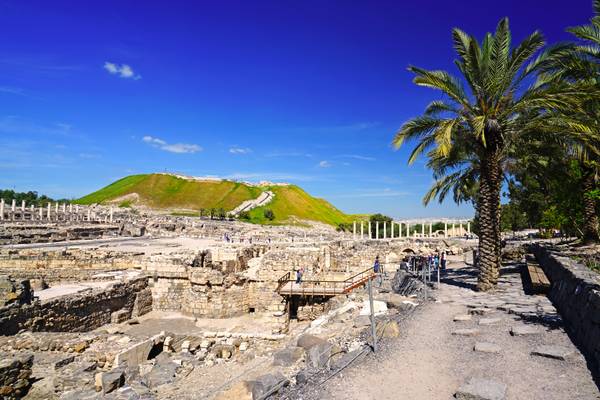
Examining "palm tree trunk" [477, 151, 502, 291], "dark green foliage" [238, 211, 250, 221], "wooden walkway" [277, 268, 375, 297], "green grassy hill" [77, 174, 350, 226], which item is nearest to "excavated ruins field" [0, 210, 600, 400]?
"wooden walkway" [277, 268, 375, 297]

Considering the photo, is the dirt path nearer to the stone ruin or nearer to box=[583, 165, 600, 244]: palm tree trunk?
the stone ruin

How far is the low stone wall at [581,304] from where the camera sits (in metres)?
5.90

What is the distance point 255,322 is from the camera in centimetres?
1616

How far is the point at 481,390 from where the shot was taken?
518 centimetres

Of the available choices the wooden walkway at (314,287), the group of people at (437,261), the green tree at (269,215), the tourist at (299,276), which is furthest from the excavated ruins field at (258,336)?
the green tree at (269,215)

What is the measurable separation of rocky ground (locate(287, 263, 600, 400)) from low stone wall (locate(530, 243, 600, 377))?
0.59 ft

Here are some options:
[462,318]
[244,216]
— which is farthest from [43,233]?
[244,216]

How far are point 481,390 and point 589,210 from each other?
14404 mm

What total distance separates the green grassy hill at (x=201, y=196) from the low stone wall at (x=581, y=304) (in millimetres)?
70896

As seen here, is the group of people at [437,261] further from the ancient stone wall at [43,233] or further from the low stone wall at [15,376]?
the ancient stone wall at [43,233]

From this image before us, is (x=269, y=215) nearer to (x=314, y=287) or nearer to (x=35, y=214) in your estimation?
(x=35, y=214)

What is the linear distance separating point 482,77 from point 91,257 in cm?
2204

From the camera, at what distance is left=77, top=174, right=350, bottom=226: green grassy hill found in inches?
3499

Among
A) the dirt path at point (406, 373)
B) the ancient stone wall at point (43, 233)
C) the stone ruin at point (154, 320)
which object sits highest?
the ancient stone wall at point (43, 233)
